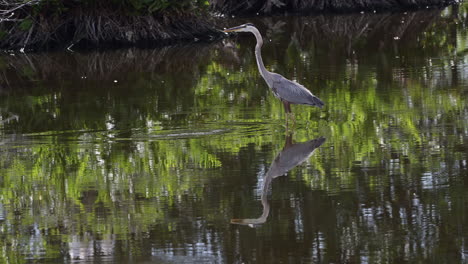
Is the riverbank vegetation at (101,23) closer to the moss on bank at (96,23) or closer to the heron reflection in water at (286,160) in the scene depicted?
the moss on bank at (96,23)

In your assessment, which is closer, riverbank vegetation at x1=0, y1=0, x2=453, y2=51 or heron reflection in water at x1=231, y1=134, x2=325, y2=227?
heron reflection in water at x1=231, y1=134, x2=325, y2=227

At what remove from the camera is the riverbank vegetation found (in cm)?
2106

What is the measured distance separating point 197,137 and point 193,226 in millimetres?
3516

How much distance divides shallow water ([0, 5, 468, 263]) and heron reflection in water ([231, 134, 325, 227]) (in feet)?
0.09

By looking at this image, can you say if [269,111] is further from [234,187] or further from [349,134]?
[234,187]

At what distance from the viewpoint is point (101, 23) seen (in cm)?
2138

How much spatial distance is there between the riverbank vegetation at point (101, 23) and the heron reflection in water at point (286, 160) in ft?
37.4

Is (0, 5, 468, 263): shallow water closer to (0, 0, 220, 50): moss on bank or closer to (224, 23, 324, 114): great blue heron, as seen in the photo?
(224, 23, 324, 114): great blue heron

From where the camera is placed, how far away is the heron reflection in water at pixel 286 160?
293 inches

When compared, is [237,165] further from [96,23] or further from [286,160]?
[96,23]

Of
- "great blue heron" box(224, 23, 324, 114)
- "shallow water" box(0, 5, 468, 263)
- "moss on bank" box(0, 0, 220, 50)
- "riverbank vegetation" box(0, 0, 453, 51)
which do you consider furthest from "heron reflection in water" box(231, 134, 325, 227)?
"moss on bank" box(0, 0, 220, 50)

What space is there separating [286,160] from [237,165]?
0.46 meters

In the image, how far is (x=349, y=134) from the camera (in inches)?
392

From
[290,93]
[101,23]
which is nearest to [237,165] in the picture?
[290,93]
